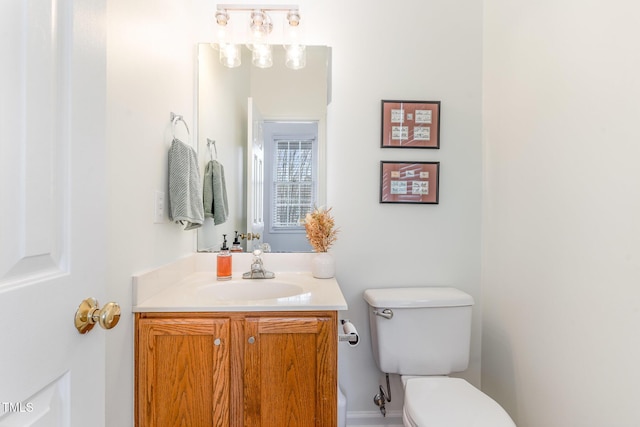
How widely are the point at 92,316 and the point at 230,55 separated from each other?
147 cm

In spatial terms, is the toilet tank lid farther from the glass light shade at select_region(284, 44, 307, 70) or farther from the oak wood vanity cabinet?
the glass light shade at select_region(284, 44, 307, 70)

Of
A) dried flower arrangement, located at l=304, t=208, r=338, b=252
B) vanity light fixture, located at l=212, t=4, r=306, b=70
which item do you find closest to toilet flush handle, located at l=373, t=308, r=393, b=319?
dried flower arrangement, located at l=304, t=208, r=338, b=252

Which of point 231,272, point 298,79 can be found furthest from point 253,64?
point 231,272

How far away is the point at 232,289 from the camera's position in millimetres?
1452

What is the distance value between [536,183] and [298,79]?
1.24 m

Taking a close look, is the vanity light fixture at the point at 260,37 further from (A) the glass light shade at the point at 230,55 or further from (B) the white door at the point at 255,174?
(B) the white door at the point at 255,174

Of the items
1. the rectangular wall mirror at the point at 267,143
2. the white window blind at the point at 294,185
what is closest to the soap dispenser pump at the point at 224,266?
the rectangular wall mirror at the point at 267,143

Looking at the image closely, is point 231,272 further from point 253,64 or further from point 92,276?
point 253,64

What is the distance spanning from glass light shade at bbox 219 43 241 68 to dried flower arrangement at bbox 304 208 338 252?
2.97 feet

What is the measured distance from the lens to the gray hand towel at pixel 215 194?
162cm

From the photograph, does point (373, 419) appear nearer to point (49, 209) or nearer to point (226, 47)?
point (49, 209)

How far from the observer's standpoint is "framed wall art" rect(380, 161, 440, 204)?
5.51 ft

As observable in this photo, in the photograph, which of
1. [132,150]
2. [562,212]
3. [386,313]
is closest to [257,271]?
[386,313]

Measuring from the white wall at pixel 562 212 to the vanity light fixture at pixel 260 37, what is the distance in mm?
1038
